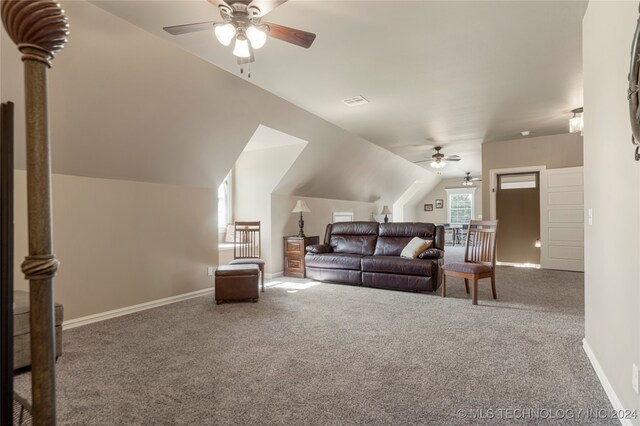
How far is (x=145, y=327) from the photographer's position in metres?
3.17

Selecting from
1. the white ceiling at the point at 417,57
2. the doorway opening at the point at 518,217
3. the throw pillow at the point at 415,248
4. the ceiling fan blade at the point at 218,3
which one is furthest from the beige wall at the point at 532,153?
the ceiling fan blade at the point at 218,3

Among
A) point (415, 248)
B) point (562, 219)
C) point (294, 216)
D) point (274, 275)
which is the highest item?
point (294, 216)

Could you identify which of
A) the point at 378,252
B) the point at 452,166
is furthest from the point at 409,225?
the point at 452,166

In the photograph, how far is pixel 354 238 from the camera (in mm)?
5652

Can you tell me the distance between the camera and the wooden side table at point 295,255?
5754mm

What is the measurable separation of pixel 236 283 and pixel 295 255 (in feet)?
6.41

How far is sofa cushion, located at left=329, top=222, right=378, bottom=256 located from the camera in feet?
17.9

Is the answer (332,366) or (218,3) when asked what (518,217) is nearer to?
(332,366)

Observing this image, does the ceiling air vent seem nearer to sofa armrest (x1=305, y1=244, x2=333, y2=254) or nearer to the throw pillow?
the throw pillow

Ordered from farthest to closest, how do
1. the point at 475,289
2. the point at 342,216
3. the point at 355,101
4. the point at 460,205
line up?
the point at 460,205
the point at 342,216
the point at 355,101
the point at 475,289

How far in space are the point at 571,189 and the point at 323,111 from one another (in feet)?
15.9

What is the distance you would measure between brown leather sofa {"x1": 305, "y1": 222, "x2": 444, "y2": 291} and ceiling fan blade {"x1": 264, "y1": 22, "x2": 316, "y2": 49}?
3176 millimetres

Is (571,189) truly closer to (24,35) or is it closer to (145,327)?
(145,327)

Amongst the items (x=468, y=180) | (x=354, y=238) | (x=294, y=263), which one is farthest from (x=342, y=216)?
(x=468, y=180)
